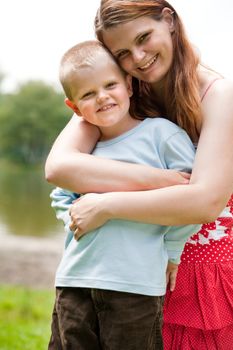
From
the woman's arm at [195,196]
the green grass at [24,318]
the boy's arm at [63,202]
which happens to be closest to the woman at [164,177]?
the woman's arm at [195,196]

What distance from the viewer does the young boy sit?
209 cm

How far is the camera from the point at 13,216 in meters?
21.7

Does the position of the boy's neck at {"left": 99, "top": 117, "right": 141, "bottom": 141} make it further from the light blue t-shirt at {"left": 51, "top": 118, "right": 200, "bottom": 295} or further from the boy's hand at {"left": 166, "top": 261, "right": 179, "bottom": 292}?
the boy's hand at {"left": 166, "top": 261, "right": 179, "bottom": 292}

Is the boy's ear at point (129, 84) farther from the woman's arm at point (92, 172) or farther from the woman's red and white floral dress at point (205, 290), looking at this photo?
the woman's red and white floral dress at point (205, 290)

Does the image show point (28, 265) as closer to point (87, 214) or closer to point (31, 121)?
point (87, 214)

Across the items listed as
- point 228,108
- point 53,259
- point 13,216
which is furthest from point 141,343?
point 13,216

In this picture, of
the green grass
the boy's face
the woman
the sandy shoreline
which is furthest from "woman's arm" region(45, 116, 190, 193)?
the sandy shoreline

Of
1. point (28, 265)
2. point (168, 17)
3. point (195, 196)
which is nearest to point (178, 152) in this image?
point (195, 196)

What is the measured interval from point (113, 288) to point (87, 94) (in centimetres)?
68

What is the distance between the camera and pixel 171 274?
7.48 feet

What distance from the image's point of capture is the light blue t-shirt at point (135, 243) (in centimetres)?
209

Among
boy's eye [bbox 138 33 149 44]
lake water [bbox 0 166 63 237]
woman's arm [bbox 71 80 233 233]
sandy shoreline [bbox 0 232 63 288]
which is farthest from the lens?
lake water [bbox 0 166 63 237]

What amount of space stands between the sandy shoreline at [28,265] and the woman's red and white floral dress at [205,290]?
639 cm

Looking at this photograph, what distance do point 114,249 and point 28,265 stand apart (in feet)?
26.1
